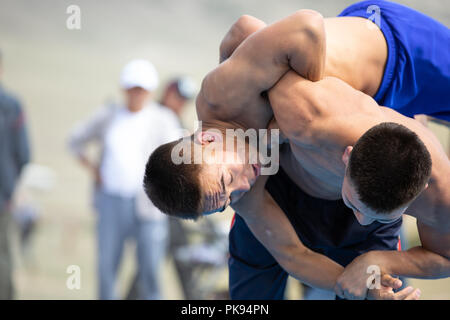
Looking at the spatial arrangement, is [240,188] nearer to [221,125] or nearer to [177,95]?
[221,125]

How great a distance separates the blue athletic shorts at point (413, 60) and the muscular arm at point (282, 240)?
0.46 m

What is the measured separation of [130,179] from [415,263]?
1.60m

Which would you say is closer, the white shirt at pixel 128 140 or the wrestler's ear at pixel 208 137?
the wrestler's ear at pixel 208 137

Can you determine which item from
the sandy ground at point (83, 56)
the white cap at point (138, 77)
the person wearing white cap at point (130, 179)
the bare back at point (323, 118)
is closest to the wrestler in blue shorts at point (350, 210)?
the bare back at point (323, 118)

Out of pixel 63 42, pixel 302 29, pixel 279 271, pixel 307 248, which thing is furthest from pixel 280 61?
pixel 63 42

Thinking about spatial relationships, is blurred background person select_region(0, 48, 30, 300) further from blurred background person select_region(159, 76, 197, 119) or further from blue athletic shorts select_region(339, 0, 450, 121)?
blue athletic shorts select_region(339, 0, 450, 121)

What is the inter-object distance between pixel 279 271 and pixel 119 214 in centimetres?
108

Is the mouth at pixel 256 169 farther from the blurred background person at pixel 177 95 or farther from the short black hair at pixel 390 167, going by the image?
the blurred background person at pixel 177 95

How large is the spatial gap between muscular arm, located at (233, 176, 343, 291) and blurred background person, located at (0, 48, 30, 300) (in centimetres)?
154

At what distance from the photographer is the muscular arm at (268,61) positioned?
4.86 feet

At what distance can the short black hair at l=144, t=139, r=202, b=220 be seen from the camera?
4.96ft

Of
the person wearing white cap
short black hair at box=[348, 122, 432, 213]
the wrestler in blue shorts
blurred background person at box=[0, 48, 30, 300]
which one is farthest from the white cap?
short black hair at box=[348, 122, 432, 213]

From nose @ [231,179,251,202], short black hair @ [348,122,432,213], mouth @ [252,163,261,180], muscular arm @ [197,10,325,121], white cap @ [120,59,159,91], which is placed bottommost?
nose @ [231,179,251,202]

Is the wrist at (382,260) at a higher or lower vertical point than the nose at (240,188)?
lower
